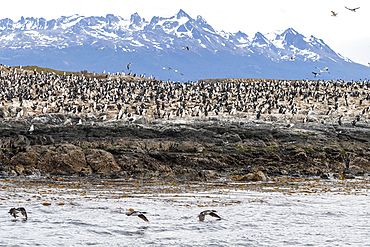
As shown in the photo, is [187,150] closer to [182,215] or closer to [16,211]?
[182,215]

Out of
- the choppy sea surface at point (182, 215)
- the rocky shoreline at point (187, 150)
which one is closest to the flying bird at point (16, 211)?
the choppy sea surface at point (182, 215)

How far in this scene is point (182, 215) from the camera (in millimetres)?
15750

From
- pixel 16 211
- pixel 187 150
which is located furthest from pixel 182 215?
pixel 187 150

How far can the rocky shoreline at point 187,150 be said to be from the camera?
30219 millimetres

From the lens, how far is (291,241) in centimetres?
1246

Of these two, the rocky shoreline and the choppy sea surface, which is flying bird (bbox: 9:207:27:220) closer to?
the choppy sea surface

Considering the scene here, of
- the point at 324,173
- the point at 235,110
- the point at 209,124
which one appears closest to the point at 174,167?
the point at 324,173

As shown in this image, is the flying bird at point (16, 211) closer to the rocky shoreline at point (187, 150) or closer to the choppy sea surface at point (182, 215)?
the choppy sea surface at point (182, 215)

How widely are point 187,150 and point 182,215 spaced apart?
2037 cm

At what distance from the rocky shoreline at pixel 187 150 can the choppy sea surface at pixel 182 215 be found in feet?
16.8

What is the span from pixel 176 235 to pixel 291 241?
131 inches

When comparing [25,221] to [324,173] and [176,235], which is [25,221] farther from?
[324,173]

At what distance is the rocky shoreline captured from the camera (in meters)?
30.2

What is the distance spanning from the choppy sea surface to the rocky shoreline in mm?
5111
